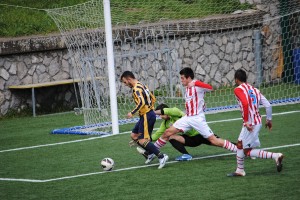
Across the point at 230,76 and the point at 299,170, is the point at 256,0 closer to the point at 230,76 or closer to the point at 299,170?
the point at 230,76

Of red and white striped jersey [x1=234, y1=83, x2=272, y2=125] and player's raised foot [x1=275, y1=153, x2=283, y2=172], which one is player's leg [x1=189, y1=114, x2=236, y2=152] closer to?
red and white striped jersey [x1=234, y1=83, x2=272, y2=125]

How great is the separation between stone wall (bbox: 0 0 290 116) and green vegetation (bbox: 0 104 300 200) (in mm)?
3414

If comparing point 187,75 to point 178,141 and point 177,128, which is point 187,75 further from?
point 178,141

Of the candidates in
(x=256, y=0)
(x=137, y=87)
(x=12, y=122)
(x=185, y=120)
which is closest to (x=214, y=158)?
(x=185, y=120)

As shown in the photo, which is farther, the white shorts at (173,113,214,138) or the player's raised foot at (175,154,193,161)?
the player's raised foot at (175,154,193,161)

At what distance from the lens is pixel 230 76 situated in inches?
828

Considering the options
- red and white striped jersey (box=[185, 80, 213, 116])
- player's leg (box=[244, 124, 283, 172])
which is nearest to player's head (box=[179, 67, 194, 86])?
red and white striped jersey (box=[185, 80, 213, 116])

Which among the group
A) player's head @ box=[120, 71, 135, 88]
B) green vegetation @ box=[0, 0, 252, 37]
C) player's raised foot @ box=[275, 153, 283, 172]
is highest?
green vegetation @ box=[0, 0, 252, 37]

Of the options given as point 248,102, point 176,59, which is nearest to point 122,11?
point 176,59

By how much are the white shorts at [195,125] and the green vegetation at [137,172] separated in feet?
1.46

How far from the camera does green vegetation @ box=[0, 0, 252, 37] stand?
1825cm

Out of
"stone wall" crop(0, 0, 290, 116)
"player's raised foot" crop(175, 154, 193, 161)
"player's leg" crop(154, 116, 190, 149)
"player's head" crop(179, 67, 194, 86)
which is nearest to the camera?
"player's head" crop(179, 67, 194, 86)

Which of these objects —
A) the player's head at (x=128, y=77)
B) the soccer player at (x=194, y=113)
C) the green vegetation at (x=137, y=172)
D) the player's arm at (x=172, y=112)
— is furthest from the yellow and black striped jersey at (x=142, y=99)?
the green vegetation at (x=137, y=172)

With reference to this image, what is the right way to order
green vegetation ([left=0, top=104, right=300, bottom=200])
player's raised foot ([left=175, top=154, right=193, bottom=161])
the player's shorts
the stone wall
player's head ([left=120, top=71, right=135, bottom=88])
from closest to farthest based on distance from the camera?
green vegetation ([left=0, top=104, right=300, bottom=200]), the player's shorts, player's head ([left=120, top=71, right=135, bottom=88]), player's raised foot ([left=175, top=154, right=193, bottom=161]), the stone wall
